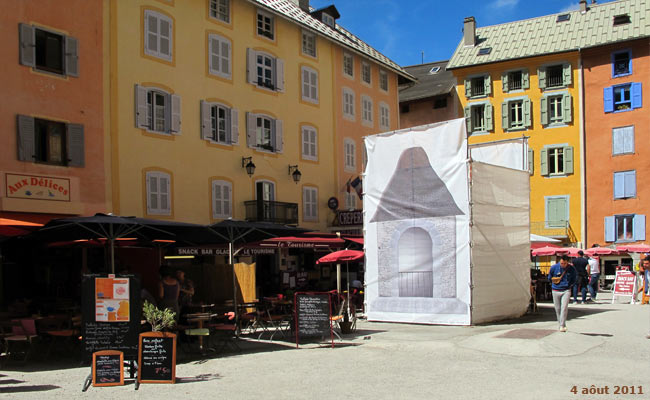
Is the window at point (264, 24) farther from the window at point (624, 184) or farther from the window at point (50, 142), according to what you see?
the window at point (624, 184)

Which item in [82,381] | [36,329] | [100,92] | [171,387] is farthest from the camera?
[100,92]

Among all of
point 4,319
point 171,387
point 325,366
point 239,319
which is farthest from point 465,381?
point 4,319

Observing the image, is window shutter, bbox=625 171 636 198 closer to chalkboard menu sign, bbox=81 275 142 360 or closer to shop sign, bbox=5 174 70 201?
shop sign, bbox=5 174 70 201

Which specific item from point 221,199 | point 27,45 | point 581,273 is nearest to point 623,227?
point 581,273

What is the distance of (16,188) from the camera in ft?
60.6

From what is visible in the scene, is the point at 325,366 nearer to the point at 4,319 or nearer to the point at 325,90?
the point at 4,319

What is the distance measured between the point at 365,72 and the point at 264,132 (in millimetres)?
8951

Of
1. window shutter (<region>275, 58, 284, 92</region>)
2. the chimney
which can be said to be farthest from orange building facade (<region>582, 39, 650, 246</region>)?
window shutter (<region>275, 58, 284, 92</region>)

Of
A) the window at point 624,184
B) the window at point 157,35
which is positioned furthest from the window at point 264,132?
the window at point 624,184

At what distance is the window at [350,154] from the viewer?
32406 mm

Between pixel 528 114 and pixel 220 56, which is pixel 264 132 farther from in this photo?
pixel 528 114

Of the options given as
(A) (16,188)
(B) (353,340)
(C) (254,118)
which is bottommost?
(B) (353,340)

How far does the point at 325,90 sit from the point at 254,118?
5527 mm

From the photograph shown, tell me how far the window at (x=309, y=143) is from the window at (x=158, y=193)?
784 cm
